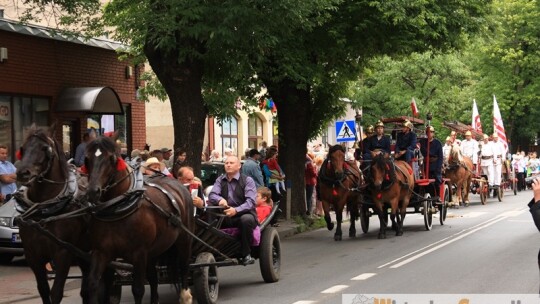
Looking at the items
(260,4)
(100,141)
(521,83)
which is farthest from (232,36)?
(521,83)

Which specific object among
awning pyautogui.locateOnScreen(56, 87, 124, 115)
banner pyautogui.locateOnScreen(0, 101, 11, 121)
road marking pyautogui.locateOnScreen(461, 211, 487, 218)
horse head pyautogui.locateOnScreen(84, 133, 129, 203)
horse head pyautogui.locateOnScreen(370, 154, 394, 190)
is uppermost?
awning pyautogui.locateOnScreen(56, 87, 124, 115)

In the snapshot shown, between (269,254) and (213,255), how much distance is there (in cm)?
117

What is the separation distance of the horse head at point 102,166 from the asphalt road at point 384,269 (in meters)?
2.89

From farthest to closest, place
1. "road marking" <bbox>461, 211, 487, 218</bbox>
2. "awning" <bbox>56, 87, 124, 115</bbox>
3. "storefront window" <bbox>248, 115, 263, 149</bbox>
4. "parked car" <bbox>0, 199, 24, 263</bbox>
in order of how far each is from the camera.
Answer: "storefront window" <bbox>248, 115, 263, 149</bbox>
"road marking" <bbox>461, 211, 487, 218</bbox>
"awning" <bbox>56, 87, 124, 115</bbox>
"parked car" <bbox>0, 199, 24, 263</bbox>

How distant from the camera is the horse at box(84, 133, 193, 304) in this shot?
9.88 metres

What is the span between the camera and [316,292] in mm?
A: 12672

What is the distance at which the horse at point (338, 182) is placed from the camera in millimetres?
20391

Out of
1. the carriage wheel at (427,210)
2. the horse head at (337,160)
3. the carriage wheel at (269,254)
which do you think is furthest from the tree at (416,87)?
the carriage wheel at (269,254)

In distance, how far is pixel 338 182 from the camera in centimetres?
2047

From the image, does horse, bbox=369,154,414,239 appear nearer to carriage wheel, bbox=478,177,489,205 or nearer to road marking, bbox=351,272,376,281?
road marking, bbox=351,272,376,281

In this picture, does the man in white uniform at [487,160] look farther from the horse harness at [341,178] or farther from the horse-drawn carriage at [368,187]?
the horse harness at [341,178]

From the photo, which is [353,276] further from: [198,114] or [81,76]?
[81,76]

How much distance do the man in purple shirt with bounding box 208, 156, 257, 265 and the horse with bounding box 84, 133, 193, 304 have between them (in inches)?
64.6

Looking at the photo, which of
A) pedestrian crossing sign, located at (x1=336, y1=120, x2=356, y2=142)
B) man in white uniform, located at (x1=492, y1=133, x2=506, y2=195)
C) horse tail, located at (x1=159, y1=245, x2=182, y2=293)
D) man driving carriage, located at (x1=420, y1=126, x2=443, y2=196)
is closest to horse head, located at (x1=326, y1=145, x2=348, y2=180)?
man driving carriage, located at (x1=420, y1=126, x2=443, y2=196)
